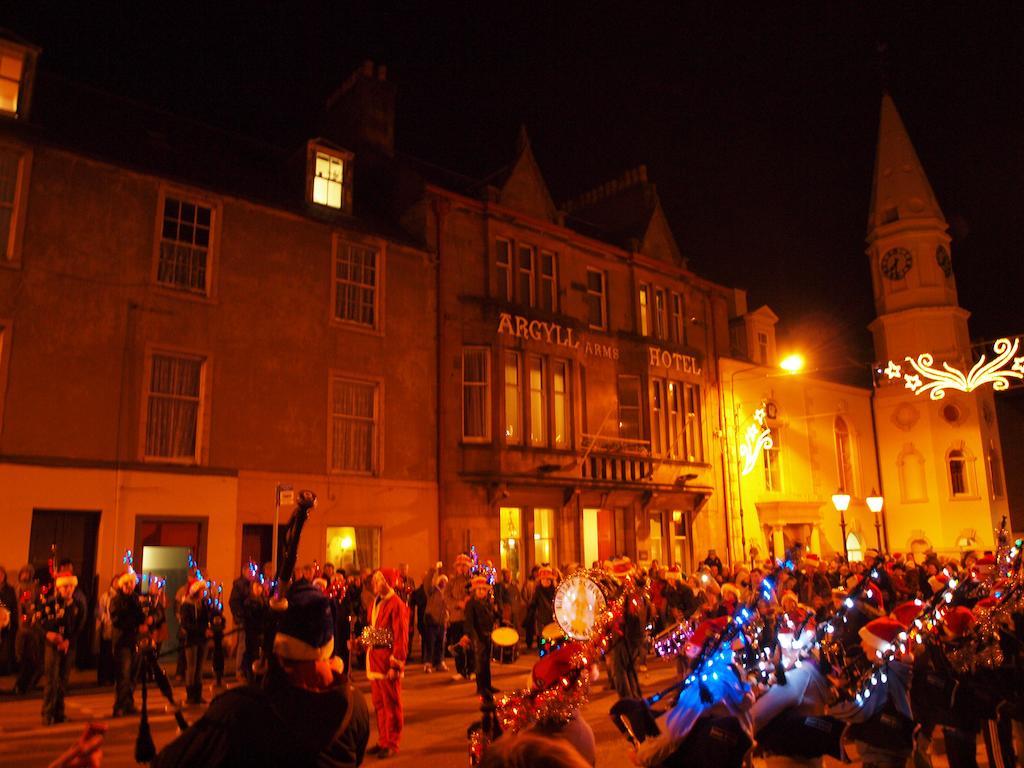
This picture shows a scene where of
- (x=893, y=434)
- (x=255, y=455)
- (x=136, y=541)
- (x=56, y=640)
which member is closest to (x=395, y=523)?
(x=255, y=455)

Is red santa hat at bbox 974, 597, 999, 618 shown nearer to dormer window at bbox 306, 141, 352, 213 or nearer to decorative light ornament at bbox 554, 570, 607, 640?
decorative light ornament at bbox 554, 570, 607, 640

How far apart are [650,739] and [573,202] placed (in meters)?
32.0

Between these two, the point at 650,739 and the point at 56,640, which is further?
the point at 56,640

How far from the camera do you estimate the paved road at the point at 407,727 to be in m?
9.20

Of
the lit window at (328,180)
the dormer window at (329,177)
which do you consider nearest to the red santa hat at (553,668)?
the dormer window at (329,177)

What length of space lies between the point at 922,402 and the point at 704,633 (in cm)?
3371

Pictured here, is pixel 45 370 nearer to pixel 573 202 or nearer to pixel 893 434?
pixel 573 202

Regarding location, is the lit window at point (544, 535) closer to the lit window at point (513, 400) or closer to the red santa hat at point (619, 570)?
the lit window at point (513, 400)

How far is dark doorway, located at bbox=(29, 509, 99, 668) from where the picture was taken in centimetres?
1559

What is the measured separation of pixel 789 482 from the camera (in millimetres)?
31656

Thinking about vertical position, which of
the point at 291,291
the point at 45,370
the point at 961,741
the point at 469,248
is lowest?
the point at 961,741

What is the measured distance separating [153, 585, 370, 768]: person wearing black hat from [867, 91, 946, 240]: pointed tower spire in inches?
1532

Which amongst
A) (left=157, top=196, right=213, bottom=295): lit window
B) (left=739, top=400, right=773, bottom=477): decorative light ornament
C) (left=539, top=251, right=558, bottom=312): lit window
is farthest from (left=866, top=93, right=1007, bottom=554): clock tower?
(left=157, top=196, right=213, bottom=295): lit window

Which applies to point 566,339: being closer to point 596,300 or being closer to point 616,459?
point 596,300
